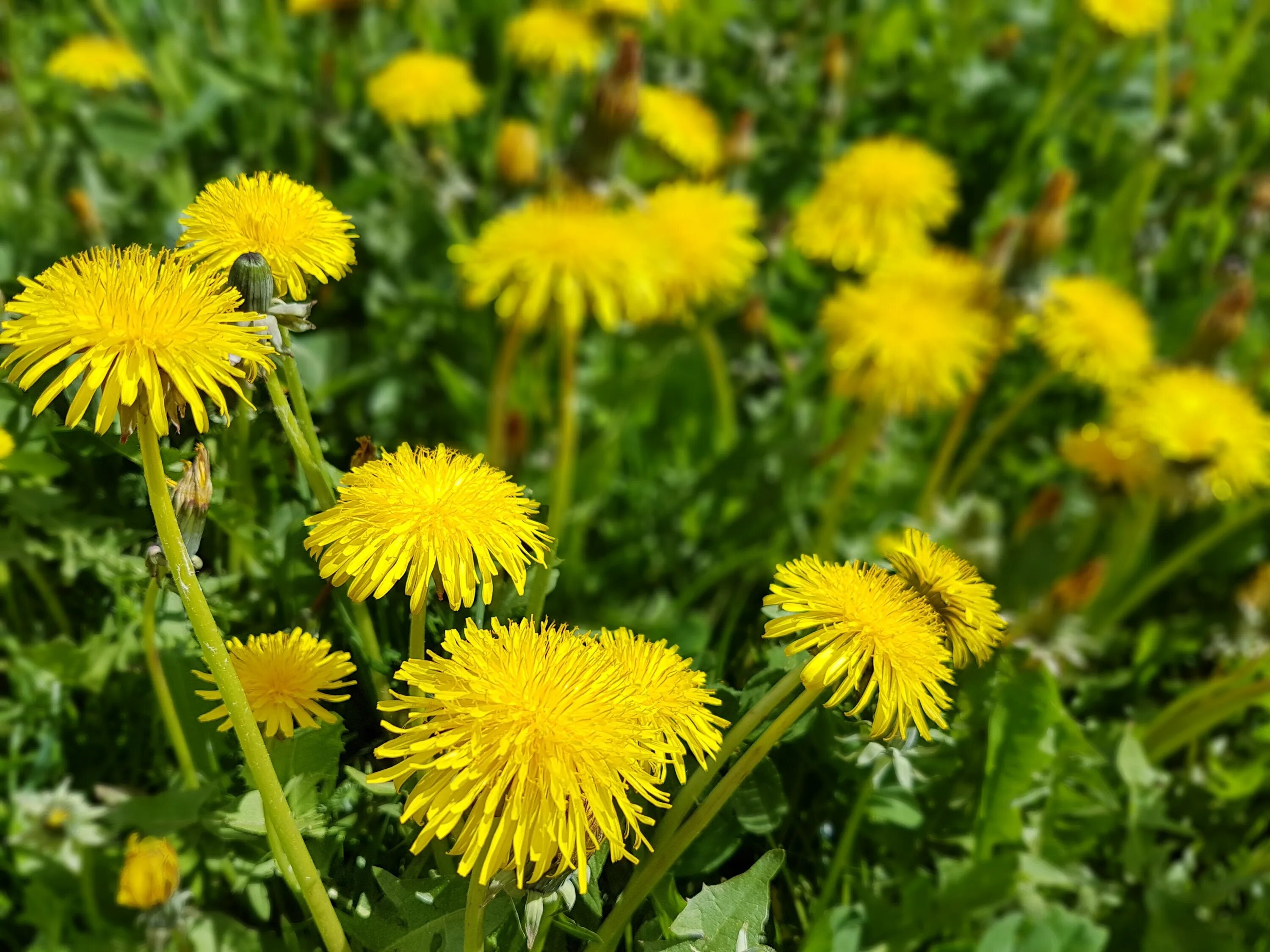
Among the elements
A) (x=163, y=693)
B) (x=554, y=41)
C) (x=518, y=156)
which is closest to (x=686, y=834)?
(x=163, y=693)

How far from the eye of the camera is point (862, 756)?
77cm

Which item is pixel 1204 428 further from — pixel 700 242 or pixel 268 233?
pixel 268 233

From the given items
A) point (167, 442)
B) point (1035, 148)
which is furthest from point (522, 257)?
point (1035, 148)

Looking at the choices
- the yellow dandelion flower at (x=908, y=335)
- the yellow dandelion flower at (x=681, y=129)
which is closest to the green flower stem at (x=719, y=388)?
the yellow dandelion flower at (x=908, y=335)

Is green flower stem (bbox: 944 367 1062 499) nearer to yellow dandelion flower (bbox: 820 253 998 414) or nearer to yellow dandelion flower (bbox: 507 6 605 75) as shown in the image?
yellow dandelion flower (bbox: 820 253 998 414)

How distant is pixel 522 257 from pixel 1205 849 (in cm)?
116

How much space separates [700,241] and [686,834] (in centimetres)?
124

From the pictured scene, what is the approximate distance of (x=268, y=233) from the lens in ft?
2.15

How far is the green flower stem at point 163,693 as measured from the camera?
0.80 meters

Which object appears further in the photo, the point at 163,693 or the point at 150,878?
the point at 163,693

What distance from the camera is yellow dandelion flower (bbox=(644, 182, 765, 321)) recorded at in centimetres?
172

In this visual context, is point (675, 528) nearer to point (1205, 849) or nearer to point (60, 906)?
→ point (1205, 849)

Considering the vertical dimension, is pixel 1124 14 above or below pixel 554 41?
above

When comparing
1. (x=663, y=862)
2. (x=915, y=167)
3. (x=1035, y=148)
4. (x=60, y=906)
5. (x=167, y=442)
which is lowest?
(x=60, y=906)
